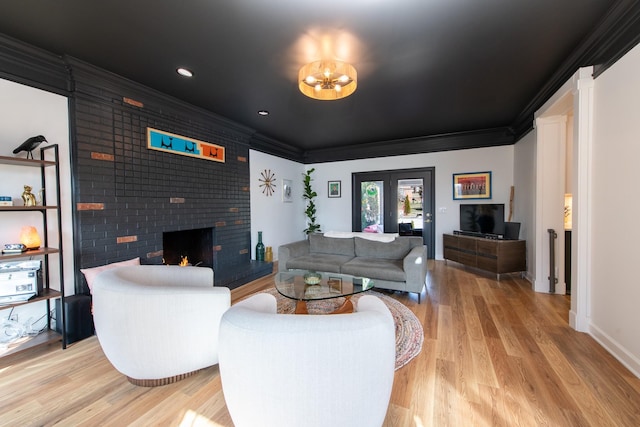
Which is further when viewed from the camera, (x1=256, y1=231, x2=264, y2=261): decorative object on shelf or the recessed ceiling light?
(x1=256, y1=231, x2=264, y2=261): decorative object on shelf

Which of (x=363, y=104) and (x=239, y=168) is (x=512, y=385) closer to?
(x=363, y=104)

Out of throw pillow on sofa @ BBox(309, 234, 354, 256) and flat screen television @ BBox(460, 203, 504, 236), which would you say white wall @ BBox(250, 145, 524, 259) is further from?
throw pillow on sofa @ BBox(309, 234, 354, 256)

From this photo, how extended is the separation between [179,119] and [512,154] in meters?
5.66

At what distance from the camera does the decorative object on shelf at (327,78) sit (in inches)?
89.7

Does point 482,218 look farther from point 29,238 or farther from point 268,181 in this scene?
point 29,238

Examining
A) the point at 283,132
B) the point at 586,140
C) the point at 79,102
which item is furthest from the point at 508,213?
the point at 79,102

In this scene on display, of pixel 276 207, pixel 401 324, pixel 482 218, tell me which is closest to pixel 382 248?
pixel 401 324

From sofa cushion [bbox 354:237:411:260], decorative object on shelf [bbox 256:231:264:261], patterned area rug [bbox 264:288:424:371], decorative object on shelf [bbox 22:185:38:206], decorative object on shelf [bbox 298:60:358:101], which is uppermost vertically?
decorative object on shelf [bbox 298:60:358:101]

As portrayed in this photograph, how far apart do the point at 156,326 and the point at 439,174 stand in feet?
17.8

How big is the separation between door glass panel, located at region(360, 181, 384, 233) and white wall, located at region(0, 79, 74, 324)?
515 centimetres

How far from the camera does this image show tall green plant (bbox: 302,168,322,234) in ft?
22.0

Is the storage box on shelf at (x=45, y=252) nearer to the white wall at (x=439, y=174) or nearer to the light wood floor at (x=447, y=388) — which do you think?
the light wood floor at (x=447, y=388)

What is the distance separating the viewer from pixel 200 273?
210 centimetres

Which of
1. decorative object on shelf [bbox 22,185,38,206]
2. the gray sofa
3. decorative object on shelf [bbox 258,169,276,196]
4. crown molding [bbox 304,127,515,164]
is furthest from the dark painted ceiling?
the gray sofa
